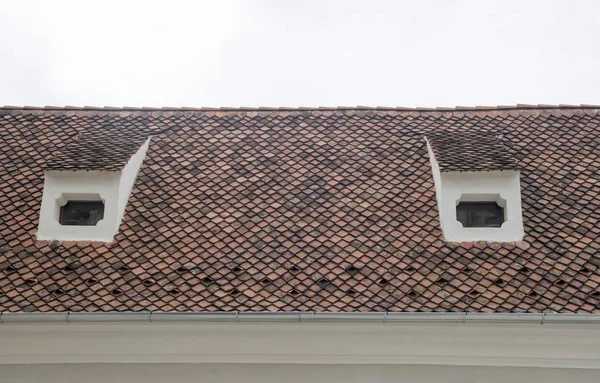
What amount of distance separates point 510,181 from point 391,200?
131 centimetres

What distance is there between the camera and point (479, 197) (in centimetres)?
1012

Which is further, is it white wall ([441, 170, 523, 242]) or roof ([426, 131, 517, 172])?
roof ([426, 131, 517, 172])

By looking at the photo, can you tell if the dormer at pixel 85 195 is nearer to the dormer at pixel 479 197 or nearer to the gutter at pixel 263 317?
the gutter at pixel 263 317

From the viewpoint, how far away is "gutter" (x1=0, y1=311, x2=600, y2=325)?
8297 mm

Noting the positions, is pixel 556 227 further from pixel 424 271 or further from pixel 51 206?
pixel 51 206

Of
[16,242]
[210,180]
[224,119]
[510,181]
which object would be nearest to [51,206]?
[16,242]

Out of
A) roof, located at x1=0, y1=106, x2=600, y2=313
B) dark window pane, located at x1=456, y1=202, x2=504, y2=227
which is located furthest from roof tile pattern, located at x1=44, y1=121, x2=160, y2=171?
dark window pane, located at x1=456, y1=202, x2=504, y2=227

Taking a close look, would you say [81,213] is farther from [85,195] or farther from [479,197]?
[479,197]
